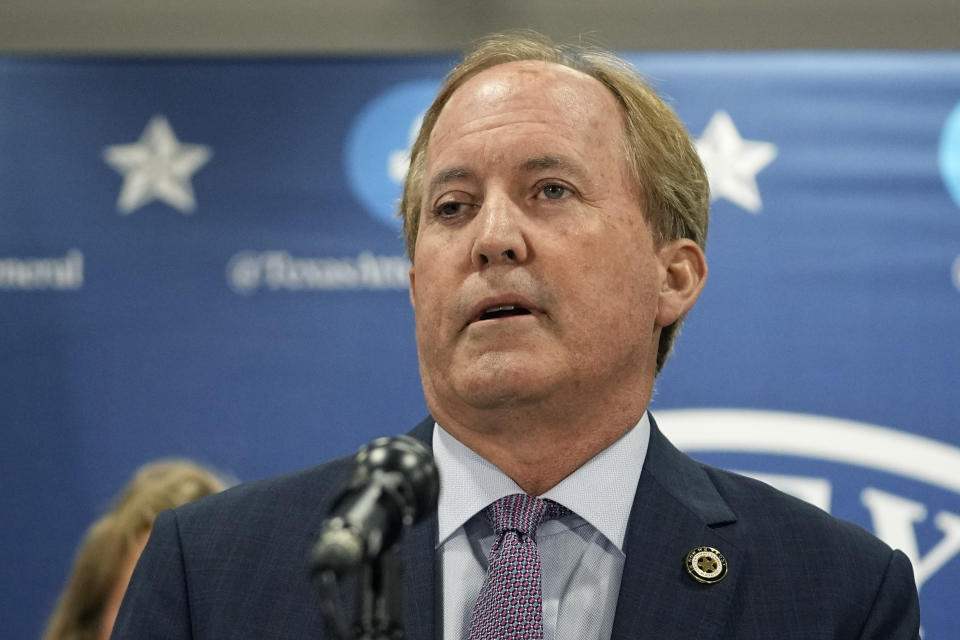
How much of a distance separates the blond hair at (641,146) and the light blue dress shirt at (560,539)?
0.42 meters

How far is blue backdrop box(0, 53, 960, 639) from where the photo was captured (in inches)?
129

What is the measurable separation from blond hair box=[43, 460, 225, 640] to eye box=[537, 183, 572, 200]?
1.77m

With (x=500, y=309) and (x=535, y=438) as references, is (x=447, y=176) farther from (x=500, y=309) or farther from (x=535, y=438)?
(x=535, y=438)

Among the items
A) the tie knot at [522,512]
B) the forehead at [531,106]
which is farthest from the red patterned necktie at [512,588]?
the forehead at [531,106]

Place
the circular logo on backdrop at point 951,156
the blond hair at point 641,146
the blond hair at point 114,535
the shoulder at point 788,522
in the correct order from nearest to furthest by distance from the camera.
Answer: the shoulder at point 788,522 → the blond hair at point 641,146 → the blond hair at point 114,535 → the circular logo on backdrop at point 951,156

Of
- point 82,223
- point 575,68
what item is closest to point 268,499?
point 575,68

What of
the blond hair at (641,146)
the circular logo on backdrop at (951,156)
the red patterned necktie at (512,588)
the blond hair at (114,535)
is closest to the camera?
the red patterned necktie at (512,588)

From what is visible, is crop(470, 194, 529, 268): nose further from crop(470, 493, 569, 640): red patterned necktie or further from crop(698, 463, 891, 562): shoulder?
crop(698, 463, 891, 562): shoulder

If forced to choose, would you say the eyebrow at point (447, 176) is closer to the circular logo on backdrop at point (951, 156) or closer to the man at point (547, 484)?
the man at point (547, 484)

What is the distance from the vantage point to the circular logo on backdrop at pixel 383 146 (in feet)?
11.1

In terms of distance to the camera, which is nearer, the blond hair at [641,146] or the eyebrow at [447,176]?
the eyebrow at [447,176]

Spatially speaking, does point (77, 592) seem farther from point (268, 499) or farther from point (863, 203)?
point (863, 203)

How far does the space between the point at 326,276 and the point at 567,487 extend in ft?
5.65

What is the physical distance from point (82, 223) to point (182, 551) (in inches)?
73.0
